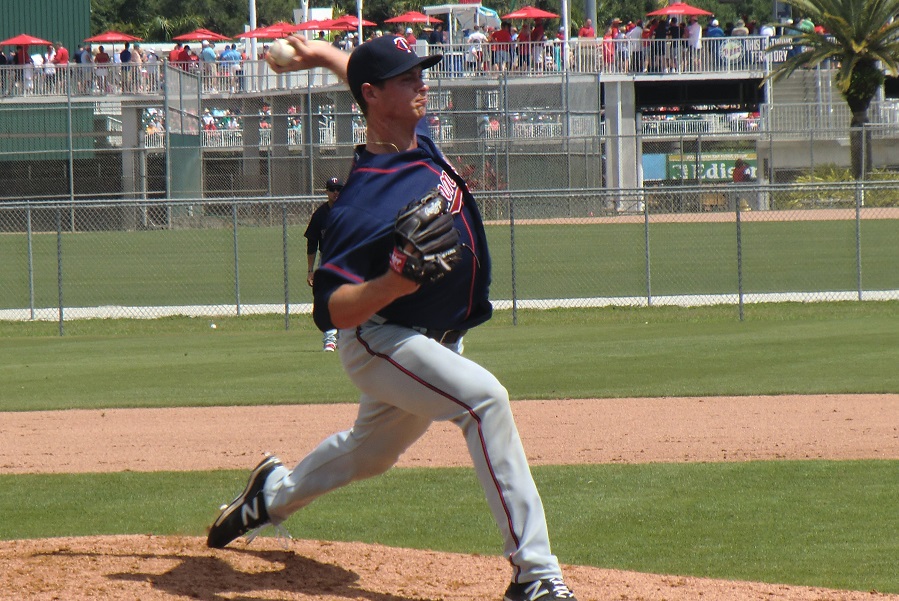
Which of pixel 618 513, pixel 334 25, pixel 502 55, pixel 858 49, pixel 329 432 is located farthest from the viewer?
pixel 334 25

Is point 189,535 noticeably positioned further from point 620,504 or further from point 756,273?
point 756,273

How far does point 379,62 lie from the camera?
4113mm

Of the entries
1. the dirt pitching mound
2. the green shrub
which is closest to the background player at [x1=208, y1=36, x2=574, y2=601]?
the dirt pitching mound

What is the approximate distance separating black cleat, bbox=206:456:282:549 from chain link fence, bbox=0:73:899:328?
16.2 meters

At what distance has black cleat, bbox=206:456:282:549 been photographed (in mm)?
4750

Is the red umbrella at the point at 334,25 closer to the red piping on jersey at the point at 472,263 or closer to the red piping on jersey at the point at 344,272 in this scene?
the red piping on jersey at the point at 472,263

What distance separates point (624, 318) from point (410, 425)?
13124 millimetres

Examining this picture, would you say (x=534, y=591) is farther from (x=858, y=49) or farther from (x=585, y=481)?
(x=858, y=49)

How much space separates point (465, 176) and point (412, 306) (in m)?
30.3

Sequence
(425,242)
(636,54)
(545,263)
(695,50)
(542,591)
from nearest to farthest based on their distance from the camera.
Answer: (425,242) < (542,591) < (545,263) < (695,50) < (636,54)

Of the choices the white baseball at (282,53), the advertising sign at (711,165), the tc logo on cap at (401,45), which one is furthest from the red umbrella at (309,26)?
the tc logo on cap at (401,45)

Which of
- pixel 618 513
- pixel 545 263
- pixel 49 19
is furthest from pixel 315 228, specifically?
pixel 49 19

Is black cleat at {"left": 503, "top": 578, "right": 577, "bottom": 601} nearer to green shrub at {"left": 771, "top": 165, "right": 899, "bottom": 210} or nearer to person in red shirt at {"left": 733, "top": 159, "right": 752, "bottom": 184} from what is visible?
green shrub at {"left": 771, "top": 165, "right": 899, "bottom": 210}

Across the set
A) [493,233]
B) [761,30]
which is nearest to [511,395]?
[493,233]
